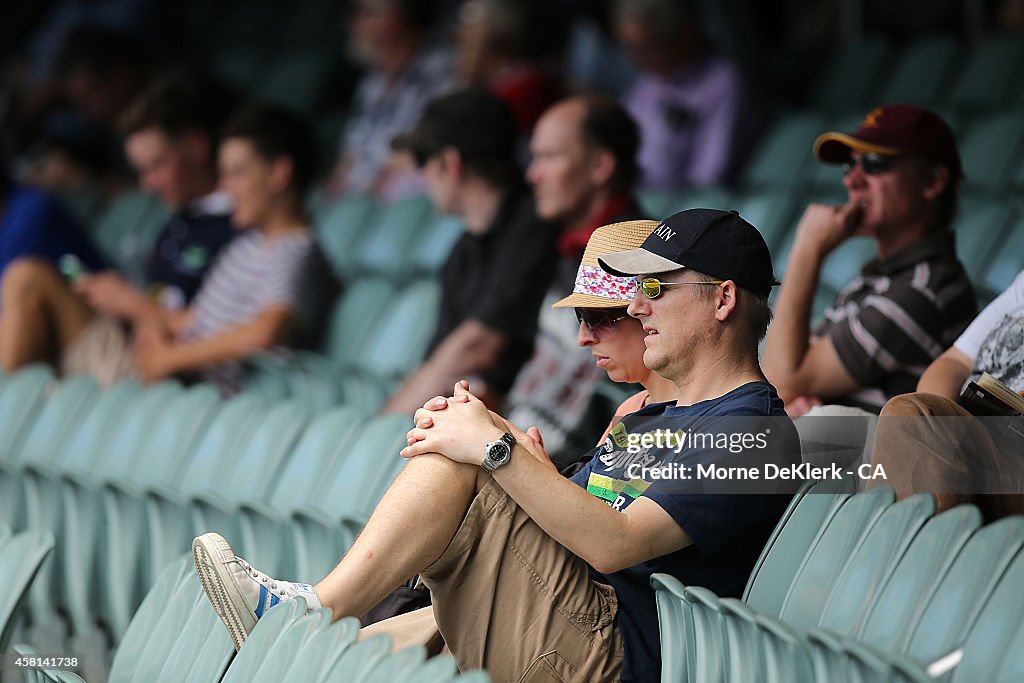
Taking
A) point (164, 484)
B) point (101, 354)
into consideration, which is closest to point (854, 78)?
point (101, 354)

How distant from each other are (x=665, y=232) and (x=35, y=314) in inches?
91.1

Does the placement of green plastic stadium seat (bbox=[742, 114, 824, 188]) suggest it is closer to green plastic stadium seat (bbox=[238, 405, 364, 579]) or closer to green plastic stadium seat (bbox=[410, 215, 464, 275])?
green plastic stadium seat (bbox=[410, 215, 464, 275])

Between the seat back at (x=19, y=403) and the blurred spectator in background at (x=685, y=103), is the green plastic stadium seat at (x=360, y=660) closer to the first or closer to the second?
the seat back at (x=19, y=403)

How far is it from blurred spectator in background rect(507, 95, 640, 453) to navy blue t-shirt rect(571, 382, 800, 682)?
88cm

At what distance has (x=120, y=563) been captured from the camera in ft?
8.61

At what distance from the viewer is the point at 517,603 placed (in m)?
Result: 1.75

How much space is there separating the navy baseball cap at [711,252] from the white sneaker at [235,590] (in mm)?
559

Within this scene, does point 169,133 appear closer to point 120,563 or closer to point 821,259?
point 120,563

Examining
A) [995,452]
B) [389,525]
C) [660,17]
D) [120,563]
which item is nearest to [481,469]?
[389,525]

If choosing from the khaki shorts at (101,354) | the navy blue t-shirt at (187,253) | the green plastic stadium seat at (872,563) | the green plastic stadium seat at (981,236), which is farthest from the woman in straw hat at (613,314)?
the navy blue t-shirt at (187,253)

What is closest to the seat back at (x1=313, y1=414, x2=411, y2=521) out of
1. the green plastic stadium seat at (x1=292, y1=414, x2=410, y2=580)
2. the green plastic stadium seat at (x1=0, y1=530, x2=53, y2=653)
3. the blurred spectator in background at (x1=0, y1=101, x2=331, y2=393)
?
the green plastic stadium seat at (x1=292, y1=414, x2=410, y2=580)

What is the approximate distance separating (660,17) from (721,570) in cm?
246

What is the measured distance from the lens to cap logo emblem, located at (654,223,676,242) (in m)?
1.77

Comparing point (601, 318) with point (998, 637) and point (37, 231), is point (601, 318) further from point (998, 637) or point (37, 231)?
point (37, 231)
